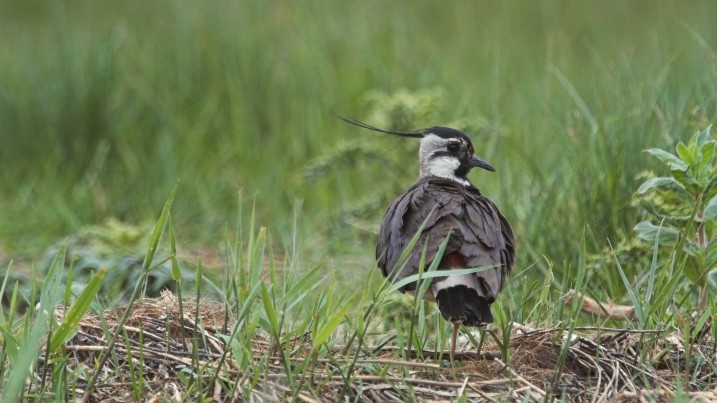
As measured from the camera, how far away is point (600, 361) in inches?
139

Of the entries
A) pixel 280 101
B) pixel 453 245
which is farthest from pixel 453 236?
pixel 280 101

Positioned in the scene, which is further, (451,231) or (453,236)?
(453,236)

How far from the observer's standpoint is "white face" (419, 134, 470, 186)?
4.99m

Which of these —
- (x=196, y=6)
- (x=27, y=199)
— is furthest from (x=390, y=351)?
(x=196, y=6)

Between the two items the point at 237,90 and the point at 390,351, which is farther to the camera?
the point at 237,90

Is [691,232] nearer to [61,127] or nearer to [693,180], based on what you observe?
[693,180]

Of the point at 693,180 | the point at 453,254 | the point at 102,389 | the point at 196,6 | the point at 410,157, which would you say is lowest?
the point at 102,389

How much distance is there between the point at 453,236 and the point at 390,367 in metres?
0.55

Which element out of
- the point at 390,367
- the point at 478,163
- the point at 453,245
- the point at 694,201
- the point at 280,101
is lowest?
the point at 390,367

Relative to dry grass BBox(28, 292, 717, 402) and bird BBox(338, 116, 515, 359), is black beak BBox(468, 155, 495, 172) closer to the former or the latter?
bird BBox(338, 116, 515, 359)

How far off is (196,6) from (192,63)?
2.99ft

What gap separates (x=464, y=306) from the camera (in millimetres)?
3646

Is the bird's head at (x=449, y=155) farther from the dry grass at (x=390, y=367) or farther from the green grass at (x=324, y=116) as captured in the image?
the dry grass at (x=390, y=367)

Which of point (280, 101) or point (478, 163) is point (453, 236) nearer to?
point (478, 163)
